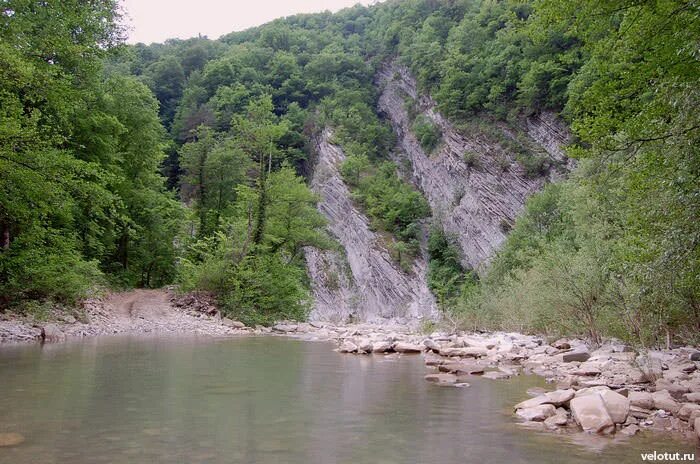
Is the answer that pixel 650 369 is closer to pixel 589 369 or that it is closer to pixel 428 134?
pixel 589 369

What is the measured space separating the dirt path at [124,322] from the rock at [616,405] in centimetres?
1269

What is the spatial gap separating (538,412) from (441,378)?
314 cm

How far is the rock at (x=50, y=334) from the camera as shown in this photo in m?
12.4

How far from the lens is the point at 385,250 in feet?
153

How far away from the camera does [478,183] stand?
43844 millimetres

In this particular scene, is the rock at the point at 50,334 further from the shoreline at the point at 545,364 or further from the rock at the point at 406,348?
the rock at the point at 406,348

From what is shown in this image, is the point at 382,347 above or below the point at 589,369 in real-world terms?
below

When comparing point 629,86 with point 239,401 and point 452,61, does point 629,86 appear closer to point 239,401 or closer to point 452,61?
point 239,401

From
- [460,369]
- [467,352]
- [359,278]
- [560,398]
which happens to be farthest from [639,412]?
[359,278]

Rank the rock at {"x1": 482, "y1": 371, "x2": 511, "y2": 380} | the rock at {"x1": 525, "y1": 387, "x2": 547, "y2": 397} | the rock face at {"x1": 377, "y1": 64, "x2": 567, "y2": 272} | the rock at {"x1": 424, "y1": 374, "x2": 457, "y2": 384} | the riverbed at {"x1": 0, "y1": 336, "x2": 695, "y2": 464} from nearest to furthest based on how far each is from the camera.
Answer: the riverbed at {"x1": 0, "y1": 336, "x2": 695, "y2": 464}
the rock at {"x1": 525, "y1": 387, "x2": 547, "y2": 397}
the rock at {"x1": 424, "y1": 374, "x2": 457, "y2": 384}
the rock at {"x1": 482, "y1": 371, "x2": 511, "y2": 380}
the rock face at {"x1": 377, "y1": 64, "x2": 567, "y2": 272}

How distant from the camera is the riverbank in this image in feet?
18.1

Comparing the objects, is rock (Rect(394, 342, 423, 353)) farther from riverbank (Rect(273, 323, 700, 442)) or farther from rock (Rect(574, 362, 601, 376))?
rock (Rect(574, 362, 601, 376))

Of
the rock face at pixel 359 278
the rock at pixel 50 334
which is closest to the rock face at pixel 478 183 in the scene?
the rock face at pixel 359 278

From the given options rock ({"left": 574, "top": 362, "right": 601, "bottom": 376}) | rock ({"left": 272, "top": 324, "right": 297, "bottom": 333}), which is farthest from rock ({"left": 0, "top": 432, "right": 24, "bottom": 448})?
rock ({"left": 272, "top": 324, "right": 297, "bottom": 333})
